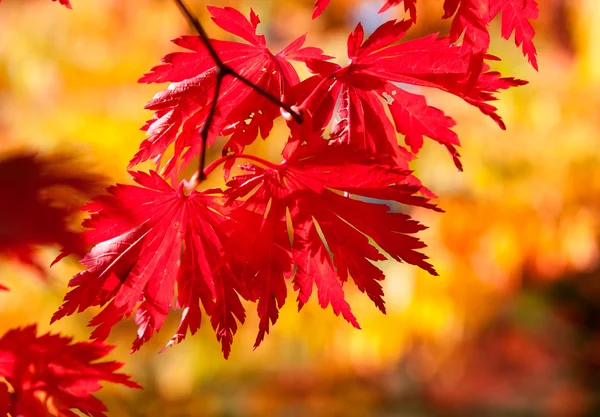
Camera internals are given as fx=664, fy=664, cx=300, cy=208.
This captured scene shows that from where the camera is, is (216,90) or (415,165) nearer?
(216,90)

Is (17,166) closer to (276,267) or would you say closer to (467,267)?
(276,267)

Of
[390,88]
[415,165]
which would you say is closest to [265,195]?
[390,88]

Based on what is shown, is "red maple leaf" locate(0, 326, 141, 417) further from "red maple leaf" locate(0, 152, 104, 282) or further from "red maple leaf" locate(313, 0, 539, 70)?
"red maple leaf" locate(313, 0, 539, 70)

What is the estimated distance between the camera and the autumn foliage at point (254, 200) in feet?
1.69

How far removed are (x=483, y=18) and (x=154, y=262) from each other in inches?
12.8

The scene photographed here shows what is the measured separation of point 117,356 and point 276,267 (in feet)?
7.99

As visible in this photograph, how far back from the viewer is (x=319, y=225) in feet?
1.68

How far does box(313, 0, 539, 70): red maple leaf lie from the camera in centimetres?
52

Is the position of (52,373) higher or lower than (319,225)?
lower

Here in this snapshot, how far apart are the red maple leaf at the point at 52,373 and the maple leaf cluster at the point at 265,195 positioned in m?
0.07

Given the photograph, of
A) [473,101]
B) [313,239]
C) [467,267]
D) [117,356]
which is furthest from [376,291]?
[117,356]

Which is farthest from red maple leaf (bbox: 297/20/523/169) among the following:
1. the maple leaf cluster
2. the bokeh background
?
the bokeh background

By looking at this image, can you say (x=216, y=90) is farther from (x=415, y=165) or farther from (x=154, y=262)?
(x=415, y=165)

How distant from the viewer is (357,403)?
3773mm
